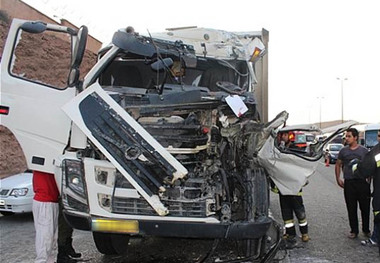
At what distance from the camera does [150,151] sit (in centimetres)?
381

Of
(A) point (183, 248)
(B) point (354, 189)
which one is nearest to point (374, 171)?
(B) point (354, 189)

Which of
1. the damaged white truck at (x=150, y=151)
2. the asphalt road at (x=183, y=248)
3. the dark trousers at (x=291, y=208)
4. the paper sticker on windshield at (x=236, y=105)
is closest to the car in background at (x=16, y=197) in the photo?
the asphalt road at (x=183, y=248)

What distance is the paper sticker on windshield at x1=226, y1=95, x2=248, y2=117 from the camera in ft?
13.5

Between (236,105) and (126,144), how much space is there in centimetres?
114

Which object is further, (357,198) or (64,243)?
(357,198)

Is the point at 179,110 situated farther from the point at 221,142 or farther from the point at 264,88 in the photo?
the point at 264,88

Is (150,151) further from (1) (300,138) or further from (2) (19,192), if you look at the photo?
(2) (19,192)

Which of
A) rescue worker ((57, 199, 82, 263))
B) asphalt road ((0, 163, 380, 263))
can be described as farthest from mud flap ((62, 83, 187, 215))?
asphalt road ((0, 163, 380, 263))

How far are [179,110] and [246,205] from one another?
1142 mm

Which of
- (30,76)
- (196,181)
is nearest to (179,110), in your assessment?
(196,181)

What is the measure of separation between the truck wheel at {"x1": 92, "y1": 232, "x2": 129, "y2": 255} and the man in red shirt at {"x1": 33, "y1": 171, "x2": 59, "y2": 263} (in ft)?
2.54

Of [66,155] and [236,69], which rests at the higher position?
[236,69]

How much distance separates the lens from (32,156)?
4.40 meters

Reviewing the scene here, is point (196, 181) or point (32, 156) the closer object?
point (196, 181)
